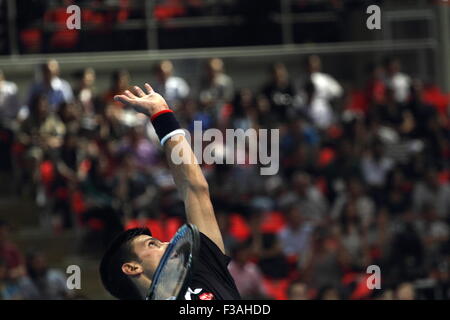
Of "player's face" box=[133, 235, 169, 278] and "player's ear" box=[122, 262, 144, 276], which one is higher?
"player's face" box=[133, 235, 169, 278]

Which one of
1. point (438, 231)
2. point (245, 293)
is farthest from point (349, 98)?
point (245, 293)

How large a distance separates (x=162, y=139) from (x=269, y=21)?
10839 mm

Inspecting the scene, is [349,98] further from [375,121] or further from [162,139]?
[162,139]

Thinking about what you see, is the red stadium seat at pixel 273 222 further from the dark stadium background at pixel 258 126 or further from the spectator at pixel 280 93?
the spectator at pixel 280 93

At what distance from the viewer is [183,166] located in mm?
5160

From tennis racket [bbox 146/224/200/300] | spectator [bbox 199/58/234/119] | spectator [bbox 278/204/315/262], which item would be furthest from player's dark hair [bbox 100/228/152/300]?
spectator [bbox 199/58/234/119]

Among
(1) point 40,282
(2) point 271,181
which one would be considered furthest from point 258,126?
(1) point 40,282

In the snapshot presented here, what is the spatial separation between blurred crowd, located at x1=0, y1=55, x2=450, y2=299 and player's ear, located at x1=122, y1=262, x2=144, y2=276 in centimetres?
546

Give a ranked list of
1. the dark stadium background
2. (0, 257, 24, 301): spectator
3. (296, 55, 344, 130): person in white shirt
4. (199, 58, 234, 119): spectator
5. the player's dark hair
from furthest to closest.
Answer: (296, 55, 344, 130): person in white shirt, (199, 58, 234, 119): spectator, the dark stadium background, (0, 257, 24, 301): spectator, the player's dark hair

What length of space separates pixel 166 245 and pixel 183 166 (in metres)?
0.42

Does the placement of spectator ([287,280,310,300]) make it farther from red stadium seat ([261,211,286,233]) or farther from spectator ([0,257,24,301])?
spectator ([0,257,24,301])

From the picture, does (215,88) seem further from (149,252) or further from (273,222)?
(149,252)

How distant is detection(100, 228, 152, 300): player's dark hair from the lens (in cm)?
501

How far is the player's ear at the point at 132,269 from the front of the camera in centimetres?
494
